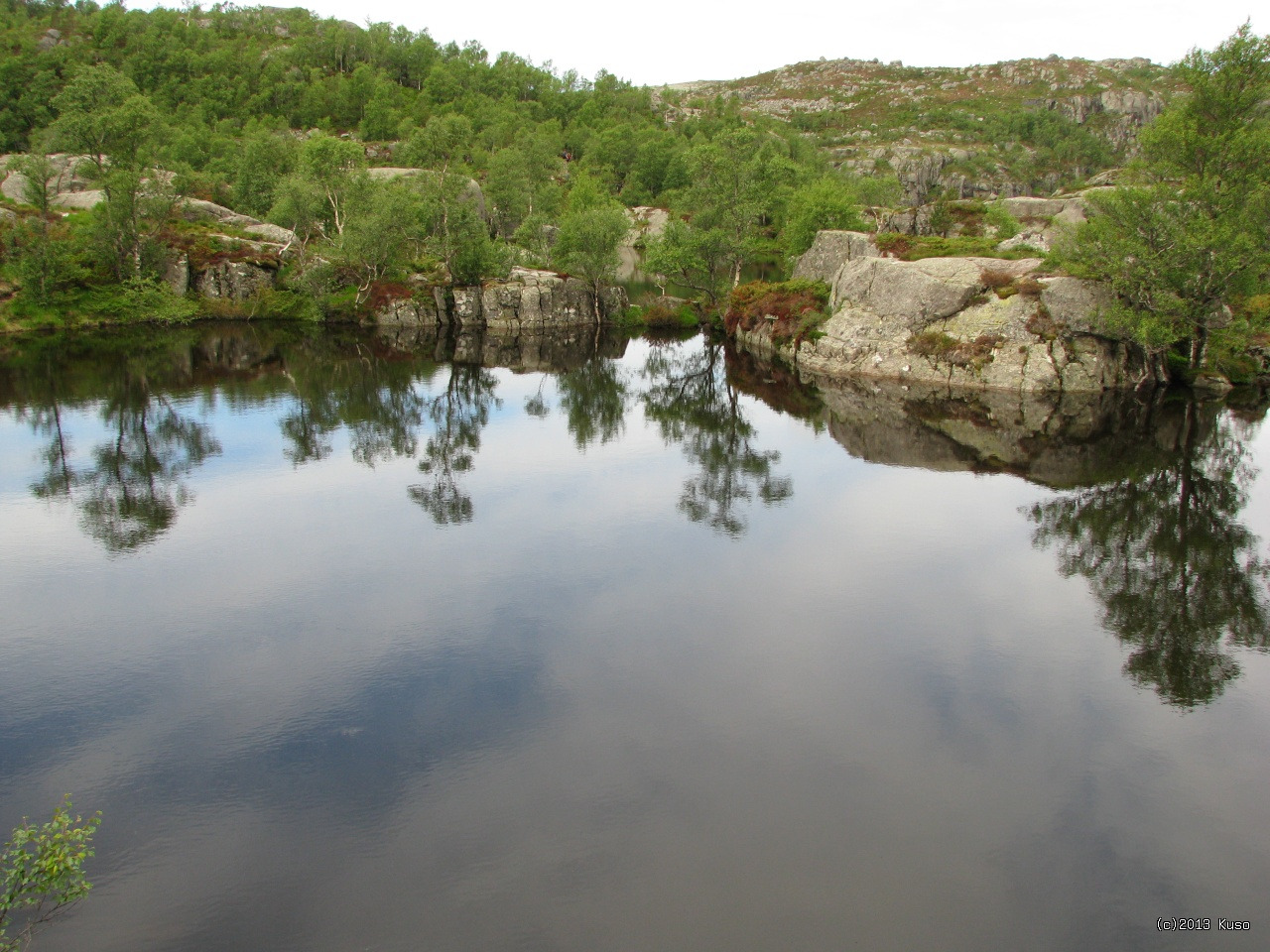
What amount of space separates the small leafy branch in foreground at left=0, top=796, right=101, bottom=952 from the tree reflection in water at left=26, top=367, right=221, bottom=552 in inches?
599

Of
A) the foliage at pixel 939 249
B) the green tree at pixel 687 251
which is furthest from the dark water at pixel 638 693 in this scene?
the green tree at pixel 687 251

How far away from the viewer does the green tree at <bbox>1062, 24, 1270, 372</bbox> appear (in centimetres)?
4156

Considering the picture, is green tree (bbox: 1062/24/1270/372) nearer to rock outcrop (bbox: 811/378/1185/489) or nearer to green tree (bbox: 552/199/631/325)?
rock outcrop (bbox: 811/378/1185/489)

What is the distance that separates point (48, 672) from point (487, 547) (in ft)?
37.2

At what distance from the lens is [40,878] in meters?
9.62

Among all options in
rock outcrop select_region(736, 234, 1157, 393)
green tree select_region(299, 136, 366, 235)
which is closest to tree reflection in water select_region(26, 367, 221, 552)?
rock outcrop select_region(736, 234, 1157, 393)

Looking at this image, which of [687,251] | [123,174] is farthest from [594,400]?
[123,174]

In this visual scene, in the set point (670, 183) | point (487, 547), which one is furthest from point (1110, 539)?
point (670, 183)

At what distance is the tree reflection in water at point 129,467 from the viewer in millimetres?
27500

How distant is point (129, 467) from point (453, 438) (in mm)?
13150

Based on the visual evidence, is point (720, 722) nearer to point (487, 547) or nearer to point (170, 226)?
point (487, 547)

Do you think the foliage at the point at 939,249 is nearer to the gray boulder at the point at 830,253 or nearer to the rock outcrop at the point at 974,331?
the gray boulder at the point at 830,253

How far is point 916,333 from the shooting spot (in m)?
50.6

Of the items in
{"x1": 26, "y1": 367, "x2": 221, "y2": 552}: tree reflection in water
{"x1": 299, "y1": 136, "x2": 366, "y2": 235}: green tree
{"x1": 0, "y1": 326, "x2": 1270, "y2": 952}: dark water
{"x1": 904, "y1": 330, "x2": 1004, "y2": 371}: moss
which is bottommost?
{"x1": 0, "y1": 326, "x2": 1270, "y2": 952}: dark water
